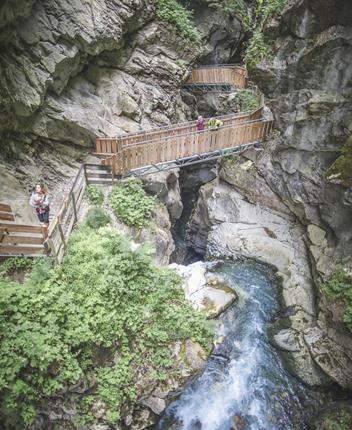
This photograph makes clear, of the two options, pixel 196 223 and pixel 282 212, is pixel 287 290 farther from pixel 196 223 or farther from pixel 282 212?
pixel 196 223

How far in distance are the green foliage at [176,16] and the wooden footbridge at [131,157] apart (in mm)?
6038

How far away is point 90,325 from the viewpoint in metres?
7.21

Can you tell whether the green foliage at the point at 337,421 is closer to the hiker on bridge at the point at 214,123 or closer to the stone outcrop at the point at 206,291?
the stone outcrop at the point at 206,291

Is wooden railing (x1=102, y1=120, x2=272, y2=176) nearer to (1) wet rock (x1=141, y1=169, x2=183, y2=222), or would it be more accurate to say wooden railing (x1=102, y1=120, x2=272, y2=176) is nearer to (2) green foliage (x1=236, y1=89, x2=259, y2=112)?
(1) wet rock (x1=141, y1=169, x2=183, y2=222)

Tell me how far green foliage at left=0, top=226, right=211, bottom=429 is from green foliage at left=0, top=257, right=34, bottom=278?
2.65 ft

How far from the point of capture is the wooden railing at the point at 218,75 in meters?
19.6

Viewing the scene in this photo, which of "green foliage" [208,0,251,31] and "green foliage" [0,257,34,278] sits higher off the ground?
"green foliage" [208,0,251,31]

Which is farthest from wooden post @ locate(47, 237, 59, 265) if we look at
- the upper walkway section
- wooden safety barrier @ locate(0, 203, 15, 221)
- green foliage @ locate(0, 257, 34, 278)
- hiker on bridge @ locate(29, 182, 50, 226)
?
the upper walkway section

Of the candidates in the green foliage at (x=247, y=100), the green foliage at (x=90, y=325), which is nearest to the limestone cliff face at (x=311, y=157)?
the green foliage at (x=247, y=100)

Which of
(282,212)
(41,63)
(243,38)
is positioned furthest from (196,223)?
(243,38)

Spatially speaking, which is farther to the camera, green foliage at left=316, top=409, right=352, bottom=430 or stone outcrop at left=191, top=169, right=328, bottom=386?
stone outcrop at left=191, top=169, right=328, bottom=386

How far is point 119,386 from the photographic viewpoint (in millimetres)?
7414

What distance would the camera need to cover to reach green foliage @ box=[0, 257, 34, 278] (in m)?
7.99

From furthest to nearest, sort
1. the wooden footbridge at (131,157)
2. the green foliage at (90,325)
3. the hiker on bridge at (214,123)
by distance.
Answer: the hiker on bridge at (214,123) < the wooden footbridge at (131,157) < the green foliage at (90,325)
